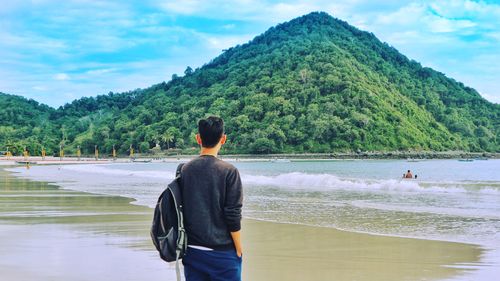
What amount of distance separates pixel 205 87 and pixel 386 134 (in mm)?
56765

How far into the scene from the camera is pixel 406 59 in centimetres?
16638

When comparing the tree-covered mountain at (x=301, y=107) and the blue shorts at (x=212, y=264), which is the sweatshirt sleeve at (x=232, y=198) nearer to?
the blue shorts at (x=212, y=264)

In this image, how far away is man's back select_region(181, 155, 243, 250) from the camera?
11.3 ft

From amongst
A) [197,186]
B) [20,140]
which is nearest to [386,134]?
[20,140]

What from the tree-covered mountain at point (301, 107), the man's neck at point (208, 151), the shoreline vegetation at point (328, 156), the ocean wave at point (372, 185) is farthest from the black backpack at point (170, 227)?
the tree-covered mountain at point (301, 107)

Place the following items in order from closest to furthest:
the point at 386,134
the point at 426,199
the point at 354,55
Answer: the point at 426,199 < the point at 386,134 < the point at 354,55

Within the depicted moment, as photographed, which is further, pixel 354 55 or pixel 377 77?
A: pixel 354 55

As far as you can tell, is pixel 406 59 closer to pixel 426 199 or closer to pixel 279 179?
pixel 279 179

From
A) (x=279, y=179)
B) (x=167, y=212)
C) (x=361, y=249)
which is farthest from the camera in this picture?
(x=279, y=179)

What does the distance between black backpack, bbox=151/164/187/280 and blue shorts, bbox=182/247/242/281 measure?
0.09 metres

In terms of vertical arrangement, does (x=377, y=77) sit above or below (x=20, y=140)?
above

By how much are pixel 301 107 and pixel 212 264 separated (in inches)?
5070

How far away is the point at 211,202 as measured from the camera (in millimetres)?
3449

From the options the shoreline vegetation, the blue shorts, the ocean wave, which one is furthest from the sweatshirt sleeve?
the shoreline vegetation
